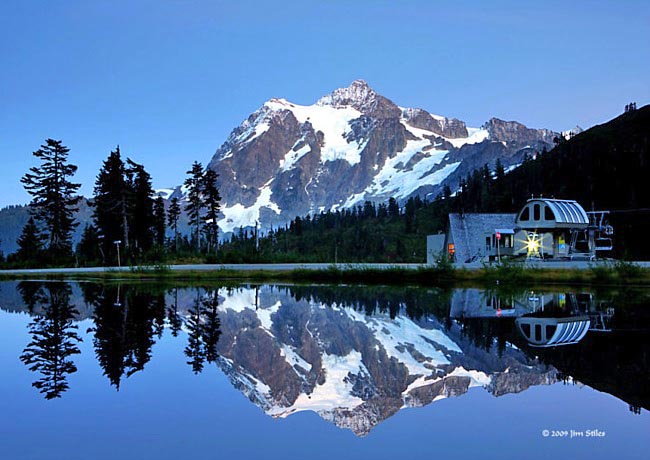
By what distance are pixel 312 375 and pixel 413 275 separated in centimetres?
2788

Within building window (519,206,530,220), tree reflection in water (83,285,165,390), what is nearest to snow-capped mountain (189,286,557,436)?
tree reflection in water (83,285,165,390)

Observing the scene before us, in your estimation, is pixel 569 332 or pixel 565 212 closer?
pixel 569 332

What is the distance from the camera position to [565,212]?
170ft

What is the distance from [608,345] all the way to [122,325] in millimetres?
13380

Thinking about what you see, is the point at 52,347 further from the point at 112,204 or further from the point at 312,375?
the point at 112,204

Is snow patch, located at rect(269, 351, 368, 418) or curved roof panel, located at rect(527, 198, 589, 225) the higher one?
curved roof panel, located at rect(527, 198, 589, 225)

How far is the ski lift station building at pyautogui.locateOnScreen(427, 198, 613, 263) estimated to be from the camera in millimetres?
51812

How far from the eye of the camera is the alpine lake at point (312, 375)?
8.88 metres

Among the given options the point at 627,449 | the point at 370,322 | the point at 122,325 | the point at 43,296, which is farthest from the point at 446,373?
the point at 43,296

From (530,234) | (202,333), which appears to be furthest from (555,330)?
(530,234)

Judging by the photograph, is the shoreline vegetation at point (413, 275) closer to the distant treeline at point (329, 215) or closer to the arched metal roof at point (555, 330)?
the distant treeline at point (329, 215)

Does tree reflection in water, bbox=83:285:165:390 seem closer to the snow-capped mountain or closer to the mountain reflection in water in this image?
the mountain reflection in water

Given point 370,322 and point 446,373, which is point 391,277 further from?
point 446,373

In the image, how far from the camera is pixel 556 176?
121 m
